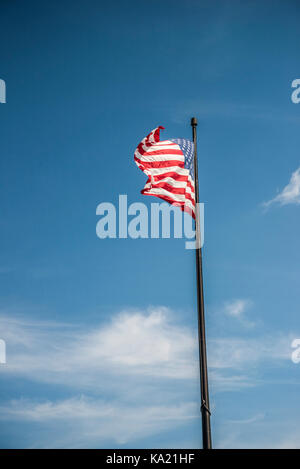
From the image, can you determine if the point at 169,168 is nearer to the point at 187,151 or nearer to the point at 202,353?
the point at 187,151

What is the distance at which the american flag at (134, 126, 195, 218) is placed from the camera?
52.1 feet

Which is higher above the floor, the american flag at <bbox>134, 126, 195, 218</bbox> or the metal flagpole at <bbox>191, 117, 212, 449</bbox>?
the american flag at <bbox>134, 126, 195, 218</bbox>

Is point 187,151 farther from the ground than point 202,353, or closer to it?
farther from the ground

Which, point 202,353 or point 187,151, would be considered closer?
point 202,353

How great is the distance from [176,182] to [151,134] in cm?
233

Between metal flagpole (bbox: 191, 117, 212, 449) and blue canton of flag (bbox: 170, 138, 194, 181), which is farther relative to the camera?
blue canton of flag (bbox: 170, 138, 194, 181)

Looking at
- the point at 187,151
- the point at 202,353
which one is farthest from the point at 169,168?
the point at 202,353

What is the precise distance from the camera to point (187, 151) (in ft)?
54.5

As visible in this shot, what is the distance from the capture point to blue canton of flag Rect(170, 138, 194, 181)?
16358 millimetres

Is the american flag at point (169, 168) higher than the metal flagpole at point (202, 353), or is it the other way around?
the american flag at point (169, 168)

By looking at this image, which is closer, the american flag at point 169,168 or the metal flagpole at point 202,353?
the metal flagpole at point 202,353

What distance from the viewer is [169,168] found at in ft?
54.0

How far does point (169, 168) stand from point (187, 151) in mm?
914

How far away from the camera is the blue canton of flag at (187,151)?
1636 centimetres
